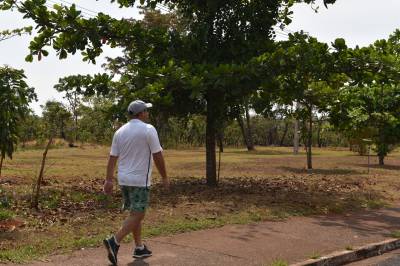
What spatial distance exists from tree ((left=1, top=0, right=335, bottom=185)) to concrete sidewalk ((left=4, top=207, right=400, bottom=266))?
11.0 ft

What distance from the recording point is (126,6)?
13617 millimetres

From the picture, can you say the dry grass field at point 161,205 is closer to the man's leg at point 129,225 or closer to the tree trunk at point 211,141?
the tree trunk at point 211,141

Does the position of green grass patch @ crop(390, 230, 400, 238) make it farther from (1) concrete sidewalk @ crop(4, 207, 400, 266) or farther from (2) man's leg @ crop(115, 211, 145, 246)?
Result: (2) man's leg @ crop(115, 211, 145, 246)

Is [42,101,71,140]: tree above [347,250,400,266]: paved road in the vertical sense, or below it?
above

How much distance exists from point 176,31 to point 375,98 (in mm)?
10817

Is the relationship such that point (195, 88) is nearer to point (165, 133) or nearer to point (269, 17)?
point (269, 17)

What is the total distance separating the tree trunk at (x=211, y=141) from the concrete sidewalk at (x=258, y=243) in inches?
146

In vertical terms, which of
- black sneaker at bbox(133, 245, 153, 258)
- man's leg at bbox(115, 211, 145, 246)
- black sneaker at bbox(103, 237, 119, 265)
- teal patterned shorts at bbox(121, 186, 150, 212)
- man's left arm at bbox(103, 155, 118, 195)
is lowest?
black sneaker at bbox(133, 245, 153, 258)

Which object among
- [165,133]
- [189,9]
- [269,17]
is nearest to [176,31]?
[189,9]

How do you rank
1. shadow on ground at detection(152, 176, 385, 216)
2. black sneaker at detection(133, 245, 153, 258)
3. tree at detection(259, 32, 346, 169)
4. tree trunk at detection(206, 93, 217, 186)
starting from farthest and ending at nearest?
tree trunk at detection(206, 93, 217, 186) → tree at detection(259, 32, 346, 169) → shadow on ground at detection(152, 176, 385, 216) → black sneaker at detection(133, 245, 153, 258)

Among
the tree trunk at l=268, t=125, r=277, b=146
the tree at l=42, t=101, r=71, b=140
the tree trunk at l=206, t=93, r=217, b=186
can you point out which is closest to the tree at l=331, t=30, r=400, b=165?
the tree trunk at l=206, t=93, r=217, b=186

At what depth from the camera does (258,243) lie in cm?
776

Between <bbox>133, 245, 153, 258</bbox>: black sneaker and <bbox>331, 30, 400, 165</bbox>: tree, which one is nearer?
<bbox>133, 245, 153, 258</bbox>: black sneaker

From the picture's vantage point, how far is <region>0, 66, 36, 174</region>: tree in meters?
8.23
